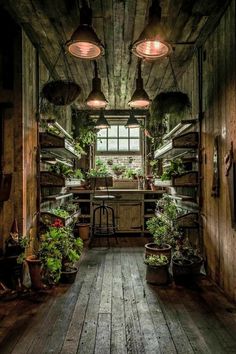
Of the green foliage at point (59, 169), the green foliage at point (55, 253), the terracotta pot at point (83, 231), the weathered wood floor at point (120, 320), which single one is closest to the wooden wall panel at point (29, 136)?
the green foliage at point (55, 253)

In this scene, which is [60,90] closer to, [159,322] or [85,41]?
[85,41]

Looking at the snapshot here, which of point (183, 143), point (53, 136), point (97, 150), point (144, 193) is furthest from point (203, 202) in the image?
point (97, 150)

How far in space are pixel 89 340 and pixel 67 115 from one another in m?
5.30

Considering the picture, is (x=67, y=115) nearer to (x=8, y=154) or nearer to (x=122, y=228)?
(x=122, y=228)

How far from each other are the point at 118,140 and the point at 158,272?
488 centimetres

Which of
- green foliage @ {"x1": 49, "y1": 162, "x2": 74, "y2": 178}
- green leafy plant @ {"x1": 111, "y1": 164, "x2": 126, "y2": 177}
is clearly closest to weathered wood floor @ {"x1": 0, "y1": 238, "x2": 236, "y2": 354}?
green foliage @ {"x1": 49, "y1": 162, "x2": 74, "y2": 178}

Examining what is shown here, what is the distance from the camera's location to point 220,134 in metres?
3.45

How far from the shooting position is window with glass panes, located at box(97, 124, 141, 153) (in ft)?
26.7

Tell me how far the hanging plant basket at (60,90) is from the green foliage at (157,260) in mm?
2322

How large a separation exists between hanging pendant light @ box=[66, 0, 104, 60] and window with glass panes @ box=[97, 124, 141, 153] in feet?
17.0

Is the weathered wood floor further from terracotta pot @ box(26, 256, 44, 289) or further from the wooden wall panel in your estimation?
the wooden wall panel

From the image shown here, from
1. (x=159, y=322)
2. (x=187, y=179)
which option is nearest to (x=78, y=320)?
(x=159, y=322)

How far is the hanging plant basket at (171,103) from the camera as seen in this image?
4.61 meters

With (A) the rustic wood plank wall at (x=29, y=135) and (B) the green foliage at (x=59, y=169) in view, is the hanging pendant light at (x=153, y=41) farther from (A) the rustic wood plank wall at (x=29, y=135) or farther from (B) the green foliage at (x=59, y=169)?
(B) the green foliage at (x=59, y=169)
